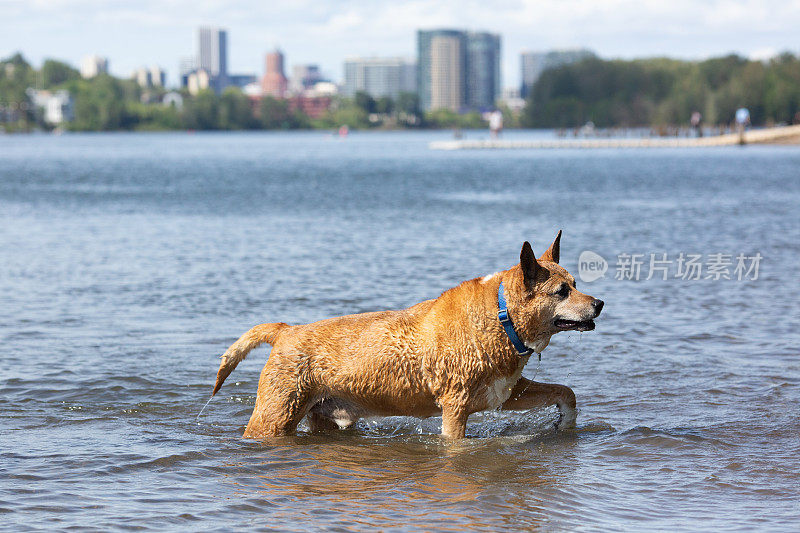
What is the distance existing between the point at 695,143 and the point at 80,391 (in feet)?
356

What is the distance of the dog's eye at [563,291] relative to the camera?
8.41 meters

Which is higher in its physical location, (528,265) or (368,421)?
(528,265)

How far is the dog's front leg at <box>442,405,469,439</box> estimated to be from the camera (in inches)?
339

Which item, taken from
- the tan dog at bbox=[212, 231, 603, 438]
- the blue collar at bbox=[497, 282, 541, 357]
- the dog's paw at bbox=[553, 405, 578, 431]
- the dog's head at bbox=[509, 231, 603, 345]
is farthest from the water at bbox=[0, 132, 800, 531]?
the dog's head at bbox=[509, 231, 603, 345]

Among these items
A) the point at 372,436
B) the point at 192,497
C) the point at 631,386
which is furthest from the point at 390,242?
the point at 192,497

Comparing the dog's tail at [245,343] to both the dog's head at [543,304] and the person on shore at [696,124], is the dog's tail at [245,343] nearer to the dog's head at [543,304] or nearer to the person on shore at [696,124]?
the dog's head at [543,304]

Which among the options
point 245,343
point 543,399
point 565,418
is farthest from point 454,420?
point 245,343

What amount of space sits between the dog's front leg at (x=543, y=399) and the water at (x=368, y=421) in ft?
0.76

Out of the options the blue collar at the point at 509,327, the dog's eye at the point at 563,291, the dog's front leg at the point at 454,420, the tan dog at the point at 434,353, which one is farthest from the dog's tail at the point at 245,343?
the dog's eye at the point at 563,291

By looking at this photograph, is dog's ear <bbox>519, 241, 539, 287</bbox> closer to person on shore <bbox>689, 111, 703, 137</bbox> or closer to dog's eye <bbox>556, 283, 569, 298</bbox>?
dog's eye <bbox>556, 283, 569, 298</bbox>

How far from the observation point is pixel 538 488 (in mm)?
8180

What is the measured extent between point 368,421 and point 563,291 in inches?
97.3

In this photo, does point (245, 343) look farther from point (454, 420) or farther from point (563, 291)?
point (563, 291)

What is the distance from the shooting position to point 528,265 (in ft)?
27.1
